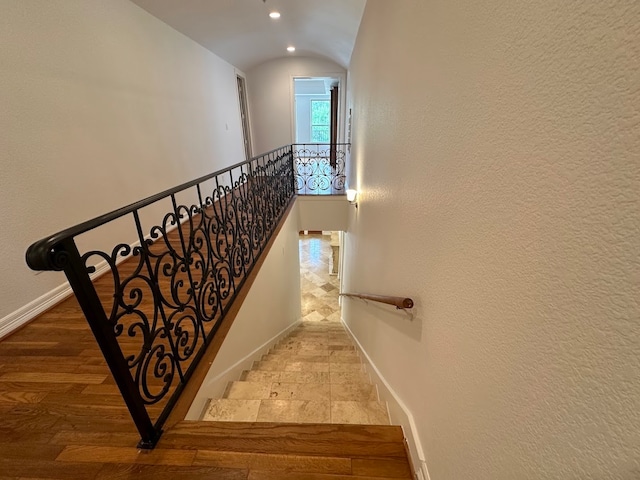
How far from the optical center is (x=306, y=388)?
7.23ft

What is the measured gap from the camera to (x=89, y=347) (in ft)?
5.88

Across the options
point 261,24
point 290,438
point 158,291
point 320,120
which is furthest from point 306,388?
point 320,120

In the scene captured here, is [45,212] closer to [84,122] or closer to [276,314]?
[84,122]

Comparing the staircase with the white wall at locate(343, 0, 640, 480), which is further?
the staircase

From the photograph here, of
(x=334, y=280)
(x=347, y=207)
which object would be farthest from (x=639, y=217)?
(x=334, y=280)

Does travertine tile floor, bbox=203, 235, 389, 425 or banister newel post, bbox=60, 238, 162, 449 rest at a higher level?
banister newel post, bbox=60, 238, 162, 449

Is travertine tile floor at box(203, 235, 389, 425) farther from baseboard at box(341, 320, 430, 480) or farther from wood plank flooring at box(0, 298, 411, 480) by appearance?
wood plank flooring at box(0, 298, 411, 480)

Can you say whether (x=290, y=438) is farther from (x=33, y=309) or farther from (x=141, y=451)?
(x=33, y=309)

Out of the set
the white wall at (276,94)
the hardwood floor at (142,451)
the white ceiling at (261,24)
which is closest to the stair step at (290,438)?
the hardwood floor at (142,451)

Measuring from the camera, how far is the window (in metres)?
12.8

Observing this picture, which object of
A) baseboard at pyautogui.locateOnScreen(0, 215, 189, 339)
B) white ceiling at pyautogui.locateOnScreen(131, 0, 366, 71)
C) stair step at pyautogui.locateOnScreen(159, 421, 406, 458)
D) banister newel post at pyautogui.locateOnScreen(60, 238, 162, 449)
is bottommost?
stair step at pyautogui.locateOnScreen(159, 421, 406, 458)

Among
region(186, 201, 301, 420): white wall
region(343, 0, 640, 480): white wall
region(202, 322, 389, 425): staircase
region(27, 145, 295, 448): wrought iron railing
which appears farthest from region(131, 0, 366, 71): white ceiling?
region(202, 322, 389, 425): staircase

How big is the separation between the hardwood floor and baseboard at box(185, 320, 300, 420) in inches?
8.9

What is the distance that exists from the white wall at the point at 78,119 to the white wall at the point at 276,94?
3.14 m
